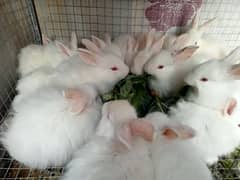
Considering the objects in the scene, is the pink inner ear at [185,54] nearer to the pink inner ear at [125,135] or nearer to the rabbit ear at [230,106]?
the rabbit ear at [230,106]

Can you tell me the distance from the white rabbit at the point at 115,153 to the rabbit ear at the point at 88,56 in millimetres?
297

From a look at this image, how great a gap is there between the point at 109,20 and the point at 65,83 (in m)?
0.65

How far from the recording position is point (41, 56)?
1.29 meters

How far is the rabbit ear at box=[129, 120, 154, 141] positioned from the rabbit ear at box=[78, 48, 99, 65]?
1.40 feet

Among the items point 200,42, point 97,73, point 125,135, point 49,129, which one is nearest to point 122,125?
point 125,135

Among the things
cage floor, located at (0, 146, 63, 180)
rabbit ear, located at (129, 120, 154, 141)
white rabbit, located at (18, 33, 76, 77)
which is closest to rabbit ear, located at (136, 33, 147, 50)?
white rabbit, located at (18, 33, 76, 77)

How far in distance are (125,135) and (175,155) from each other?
0.17 m

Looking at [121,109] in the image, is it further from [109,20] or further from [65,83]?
[109,20]

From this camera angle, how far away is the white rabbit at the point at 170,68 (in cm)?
113

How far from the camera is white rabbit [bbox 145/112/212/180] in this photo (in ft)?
2.43

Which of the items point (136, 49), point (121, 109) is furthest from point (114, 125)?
point (136, 49)

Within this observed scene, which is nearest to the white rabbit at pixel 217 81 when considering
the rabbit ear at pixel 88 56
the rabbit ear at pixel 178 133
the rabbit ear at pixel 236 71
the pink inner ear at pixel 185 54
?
the rabbit ear at pixel 236 71

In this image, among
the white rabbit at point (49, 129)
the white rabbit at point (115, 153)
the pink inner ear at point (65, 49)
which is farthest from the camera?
the pink inner ear at point (65, 49)

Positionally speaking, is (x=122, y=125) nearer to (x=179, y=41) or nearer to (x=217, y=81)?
(x=217, y=81)
